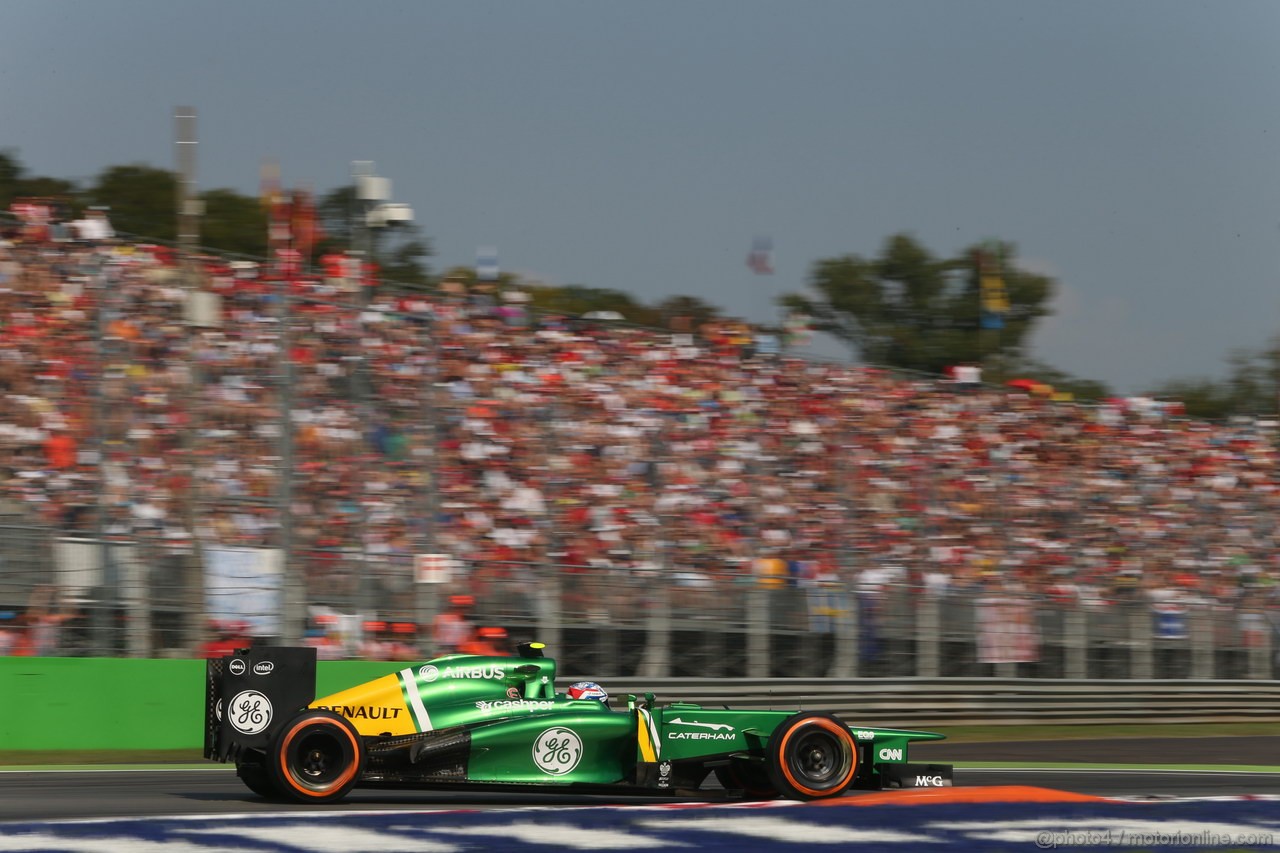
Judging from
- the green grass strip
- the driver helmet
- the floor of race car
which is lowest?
the floor of race car

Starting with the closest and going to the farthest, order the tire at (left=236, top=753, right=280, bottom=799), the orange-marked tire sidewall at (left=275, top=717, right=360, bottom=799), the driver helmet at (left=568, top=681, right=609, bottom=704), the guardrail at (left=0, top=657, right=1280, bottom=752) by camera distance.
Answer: the orange-marked tire sidewall at (left=275, top=717, right=360, bottom=799)
the tire at (left=236, top=753, right=280, bottom=799)
the driver helmet at (left=568, top=681, right=609, bottom=704)
the guardrail at (left=0, top=657, right=1280, bottom=752)

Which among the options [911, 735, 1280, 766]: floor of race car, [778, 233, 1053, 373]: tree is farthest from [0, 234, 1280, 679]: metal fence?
[778, 233, 1053, 373]: tree

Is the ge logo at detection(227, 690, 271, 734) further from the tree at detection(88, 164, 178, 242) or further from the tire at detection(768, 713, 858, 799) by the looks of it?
the tree at detection(88, 164, 178, 242)

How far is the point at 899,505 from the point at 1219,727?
4.94 m

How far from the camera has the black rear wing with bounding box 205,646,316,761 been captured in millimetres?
8938

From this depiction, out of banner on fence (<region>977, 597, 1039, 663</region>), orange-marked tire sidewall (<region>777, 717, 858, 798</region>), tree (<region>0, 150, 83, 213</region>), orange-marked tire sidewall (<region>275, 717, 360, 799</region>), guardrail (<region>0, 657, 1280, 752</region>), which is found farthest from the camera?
tree (<region>0, 150, 83, 213</region>)

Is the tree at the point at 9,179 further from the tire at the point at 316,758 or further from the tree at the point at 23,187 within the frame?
the tire at the point at 316,758

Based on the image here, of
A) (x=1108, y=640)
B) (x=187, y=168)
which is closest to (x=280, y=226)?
(x=187, y=168)

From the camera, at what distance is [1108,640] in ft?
63.7

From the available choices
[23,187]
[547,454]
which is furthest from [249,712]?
[23,187]

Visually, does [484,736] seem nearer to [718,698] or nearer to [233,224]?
[718,698]

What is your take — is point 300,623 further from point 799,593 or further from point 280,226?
point 280,226

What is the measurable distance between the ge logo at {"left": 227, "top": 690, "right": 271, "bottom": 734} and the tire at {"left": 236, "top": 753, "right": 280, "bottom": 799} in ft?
0.59

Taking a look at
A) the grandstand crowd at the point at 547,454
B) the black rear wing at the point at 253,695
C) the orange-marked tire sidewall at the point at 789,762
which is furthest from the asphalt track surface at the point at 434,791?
the grandstand crowd at the point at 547,454
